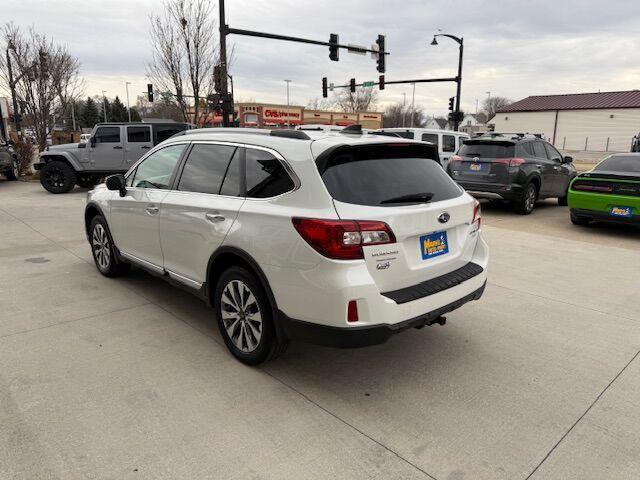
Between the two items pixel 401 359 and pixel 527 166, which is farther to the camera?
pixel 527 166

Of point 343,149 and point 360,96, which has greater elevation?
point 360,96

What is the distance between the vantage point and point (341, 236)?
2.82 metres

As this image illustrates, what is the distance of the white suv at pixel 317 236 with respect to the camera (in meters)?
2.88

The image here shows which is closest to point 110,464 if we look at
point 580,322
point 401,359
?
point 401,359

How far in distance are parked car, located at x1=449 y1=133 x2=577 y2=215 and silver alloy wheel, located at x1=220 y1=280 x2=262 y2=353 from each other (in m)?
8.23

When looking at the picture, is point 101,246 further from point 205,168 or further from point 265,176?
point 265,176

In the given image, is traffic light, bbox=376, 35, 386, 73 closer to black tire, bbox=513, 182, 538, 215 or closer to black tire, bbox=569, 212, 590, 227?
black tire, bbox=513, 182, 538, 215

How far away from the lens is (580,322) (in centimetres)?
451

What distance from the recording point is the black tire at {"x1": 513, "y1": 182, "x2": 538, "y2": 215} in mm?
10516

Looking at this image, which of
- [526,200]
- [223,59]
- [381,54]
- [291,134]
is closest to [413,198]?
[291,134]

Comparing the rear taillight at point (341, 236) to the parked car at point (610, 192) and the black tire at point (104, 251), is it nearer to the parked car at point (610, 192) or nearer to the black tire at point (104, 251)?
the black tire at point (104, 251)

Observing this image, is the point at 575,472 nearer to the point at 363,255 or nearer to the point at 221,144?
the point at 363,255

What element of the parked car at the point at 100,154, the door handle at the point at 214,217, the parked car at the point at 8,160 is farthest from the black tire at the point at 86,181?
the door handle at the point at 214,217

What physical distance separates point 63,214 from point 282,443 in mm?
9799
